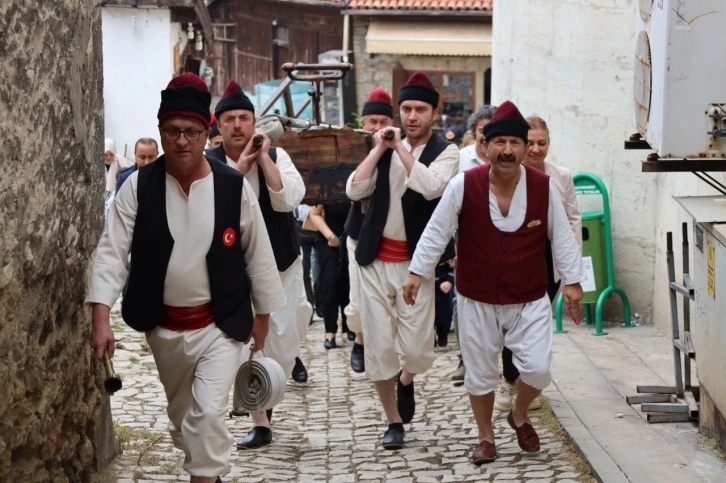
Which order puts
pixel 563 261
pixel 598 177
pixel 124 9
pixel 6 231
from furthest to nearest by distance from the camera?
pixel 124 9
pixel 598 177
pixel 563 261
pixel 6 231

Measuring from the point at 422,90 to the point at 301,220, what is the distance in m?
4.47

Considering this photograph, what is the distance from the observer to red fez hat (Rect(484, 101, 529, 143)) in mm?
6441

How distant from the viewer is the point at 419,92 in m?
7.38

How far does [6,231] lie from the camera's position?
452cm

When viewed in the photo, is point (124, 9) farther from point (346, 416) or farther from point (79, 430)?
point (79, 430)

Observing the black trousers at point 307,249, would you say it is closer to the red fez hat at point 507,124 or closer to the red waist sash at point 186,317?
the red fez hat at point 507,124

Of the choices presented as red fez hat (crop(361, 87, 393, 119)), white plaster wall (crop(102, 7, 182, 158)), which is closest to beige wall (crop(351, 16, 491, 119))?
white plaster wall (crop(102, 7, 182, 158))

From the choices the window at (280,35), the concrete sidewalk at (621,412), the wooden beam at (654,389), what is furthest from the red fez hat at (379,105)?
the window at (280,35)

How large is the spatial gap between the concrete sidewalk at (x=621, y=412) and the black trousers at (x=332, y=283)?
1.93 meters

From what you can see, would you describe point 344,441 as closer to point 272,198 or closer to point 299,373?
point 272,198

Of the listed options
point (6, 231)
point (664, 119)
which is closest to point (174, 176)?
point (6, 231)

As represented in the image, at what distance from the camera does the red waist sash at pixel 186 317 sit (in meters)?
5.37

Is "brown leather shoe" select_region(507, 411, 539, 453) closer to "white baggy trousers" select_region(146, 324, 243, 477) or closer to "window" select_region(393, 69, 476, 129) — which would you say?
"white baggy trousers" select_region(146, 324, 243, 477)

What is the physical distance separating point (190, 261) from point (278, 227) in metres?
2.03
